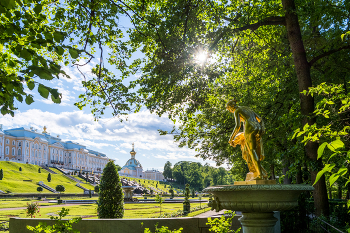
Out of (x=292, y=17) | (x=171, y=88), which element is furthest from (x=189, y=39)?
(x=292, y=17)

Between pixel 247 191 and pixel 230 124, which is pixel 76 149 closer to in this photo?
pixel 230 124

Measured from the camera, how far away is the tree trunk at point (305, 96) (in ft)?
25.8

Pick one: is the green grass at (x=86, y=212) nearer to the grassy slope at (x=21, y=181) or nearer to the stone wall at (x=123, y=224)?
the stone wall at (x=123, y=224)

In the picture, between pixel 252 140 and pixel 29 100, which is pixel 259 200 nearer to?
pixel 252 140

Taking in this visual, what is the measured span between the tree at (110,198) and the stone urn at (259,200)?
31.8 feet

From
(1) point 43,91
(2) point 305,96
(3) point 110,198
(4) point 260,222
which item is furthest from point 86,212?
(1) point 43,91

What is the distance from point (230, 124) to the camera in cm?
1352

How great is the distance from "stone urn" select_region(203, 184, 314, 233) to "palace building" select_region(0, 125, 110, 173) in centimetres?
7722

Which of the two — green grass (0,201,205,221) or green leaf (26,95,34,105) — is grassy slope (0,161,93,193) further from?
green leaf (26,95,34,105)

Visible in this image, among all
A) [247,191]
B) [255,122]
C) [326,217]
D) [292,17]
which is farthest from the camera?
[292,17]

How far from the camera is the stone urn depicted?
3.94 m

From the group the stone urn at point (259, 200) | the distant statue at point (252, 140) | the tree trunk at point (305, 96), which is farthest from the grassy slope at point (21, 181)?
the stone urn at point (259, 200)

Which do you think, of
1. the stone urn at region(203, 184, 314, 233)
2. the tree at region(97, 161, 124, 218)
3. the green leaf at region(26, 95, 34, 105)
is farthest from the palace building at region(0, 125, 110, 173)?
the stone urn at region(203, 184, 314, 233)

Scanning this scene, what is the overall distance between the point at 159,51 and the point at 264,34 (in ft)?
15.9
